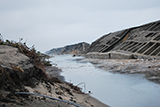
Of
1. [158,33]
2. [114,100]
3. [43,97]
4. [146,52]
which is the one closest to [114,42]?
[158,33]

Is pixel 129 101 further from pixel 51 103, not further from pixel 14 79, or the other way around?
pixel 14 79

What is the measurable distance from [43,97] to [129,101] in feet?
7.48

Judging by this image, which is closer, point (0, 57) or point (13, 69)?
point (13, 69)

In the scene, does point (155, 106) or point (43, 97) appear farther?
point (155, 106)

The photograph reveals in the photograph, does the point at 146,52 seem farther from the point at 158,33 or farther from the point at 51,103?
the point at 51,103

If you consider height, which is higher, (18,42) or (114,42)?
(114,42)

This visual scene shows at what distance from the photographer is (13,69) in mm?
2307

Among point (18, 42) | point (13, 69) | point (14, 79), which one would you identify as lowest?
point (14, 79)

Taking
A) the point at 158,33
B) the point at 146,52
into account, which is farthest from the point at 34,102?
the point at 158,33

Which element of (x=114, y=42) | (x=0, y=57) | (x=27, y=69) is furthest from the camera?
(x=114, y=42)

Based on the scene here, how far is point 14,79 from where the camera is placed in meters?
2.31

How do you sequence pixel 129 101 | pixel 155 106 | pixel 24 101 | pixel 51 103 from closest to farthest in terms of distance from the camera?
pixel 24 101 < pixel 51 103 < pixel 155 106 < pixel 129 101

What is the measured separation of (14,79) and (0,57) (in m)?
0.53

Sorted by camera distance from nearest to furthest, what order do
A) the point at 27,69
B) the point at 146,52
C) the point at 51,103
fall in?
the point at 51,103
the point at 27,69
the point at 146,52
